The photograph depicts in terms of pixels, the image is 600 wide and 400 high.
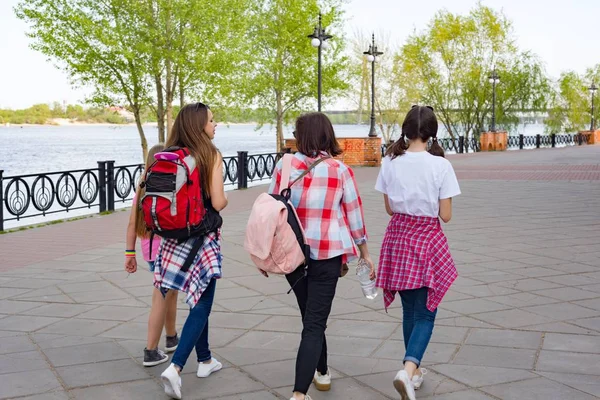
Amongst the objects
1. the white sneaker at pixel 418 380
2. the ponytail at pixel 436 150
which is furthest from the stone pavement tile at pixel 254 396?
the ponytail at pixel 436 150

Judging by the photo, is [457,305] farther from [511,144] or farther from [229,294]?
[511,144]

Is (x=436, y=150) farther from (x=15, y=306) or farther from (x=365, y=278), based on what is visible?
(x=15, y=306)

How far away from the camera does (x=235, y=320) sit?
5.81 meters

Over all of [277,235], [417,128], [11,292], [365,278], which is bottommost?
[11,292]

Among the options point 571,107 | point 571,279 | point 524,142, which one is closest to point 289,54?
point 524,142

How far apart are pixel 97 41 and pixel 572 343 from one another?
960 inches

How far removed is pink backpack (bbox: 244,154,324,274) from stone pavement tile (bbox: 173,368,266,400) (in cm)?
93

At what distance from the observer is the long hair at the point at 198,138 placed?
3.97 m

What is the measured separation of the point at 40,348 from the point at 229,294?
2032 millimetres

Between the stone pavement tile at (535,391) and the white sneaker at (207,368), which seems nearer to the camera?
the stone pavement tile at (535,391)

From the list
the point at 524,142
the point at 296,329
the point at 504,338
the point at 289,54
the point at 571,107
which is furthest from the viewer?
the point at 571,107

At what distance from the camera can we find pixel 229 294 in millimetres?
6727

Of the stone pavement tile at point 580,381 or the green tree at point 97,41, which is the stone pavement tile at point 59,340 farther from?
the green tree at point 97,41

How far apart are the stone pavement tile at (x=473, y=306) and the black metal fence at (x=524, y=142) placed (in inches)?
1322
